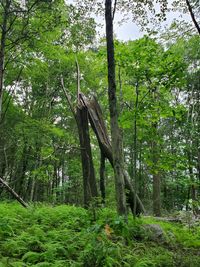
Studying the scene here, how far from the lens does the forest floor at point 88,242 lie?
4102 mm

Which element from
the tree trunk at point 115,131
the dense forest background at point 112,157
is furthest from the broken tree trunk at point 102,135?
the tree trunk at point 115,131

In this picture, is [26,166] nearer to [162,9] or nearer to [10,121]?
[10,121]

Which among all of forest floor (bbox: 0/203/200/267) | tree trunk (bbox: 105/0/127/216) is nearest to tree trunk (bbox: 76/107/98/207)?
forest floor (bbox: 0/203/200/267)

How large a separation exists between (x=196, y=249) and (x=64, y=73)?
1419 cm

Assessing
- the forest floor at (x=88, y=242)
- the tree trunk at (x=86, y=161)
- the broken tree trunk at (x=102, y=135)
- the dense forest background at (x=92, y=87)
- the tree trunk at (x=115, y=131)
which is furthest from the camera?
the tree trunk at (x=86, y=161)

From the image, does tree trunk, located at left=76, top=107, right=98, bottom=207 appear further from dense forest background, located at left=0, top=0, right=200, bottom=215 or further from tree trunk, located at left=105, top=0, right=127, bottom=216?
tree trunk, located at left=105, top=0, right=127, bottom=216

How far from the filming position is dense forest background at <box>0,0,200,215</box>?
269 inches

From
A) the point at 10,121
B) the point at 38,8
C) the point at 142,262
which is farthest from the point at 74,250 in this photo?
A: the point at 10,121

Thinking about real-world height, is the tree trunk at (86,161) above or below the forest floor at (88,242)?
above

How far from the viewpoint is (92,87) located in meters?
18.8

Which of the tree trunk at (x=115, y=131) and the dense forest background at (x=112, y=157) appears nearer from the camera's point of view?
the dense forest background at (x=112, y=157)

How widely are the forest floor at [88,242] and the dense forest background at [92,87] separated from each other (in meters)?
1.04

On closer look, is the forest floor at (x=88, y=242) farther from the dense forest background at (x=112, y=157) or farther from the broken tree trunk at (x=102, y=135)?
the broken tree trunk at (x=102, y=135)

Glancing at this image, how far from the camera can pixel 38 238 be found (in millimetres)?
4832
